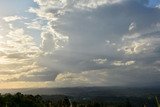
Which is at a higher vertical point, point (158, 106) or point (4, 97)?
point (4, 97)

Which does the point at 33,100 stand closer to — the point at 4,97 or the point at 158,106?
the point at 4,97

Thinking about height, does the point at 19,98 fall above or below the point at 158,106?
above

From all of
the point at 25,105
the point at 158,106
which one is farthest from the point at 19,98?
the point at 158,106

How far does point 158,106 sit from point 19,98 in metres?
160

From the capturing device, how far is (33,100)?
17000 cm

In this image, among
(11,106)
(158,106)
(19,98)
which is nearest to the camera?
(158,106)

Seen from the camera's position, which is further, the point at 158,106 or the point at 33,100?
the point at 33,100

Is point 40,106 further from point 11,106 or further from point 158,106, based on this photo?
point 158,106

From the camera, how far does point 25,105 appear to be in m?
163

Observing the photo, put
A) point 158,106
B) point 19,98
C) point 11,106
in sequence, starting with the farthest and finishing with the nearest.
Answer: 1. point 19,98
2. point 11,106
3. point 158,106

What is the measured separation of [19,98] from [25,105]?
4.80 meters

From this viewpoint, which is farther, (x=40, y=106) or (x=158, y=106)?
(x=40, y=106)

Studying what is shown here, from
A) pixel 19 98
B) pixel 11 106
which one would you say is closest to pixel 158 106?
pixel 11 106

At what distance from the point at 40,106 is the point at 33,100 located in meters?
14.2
